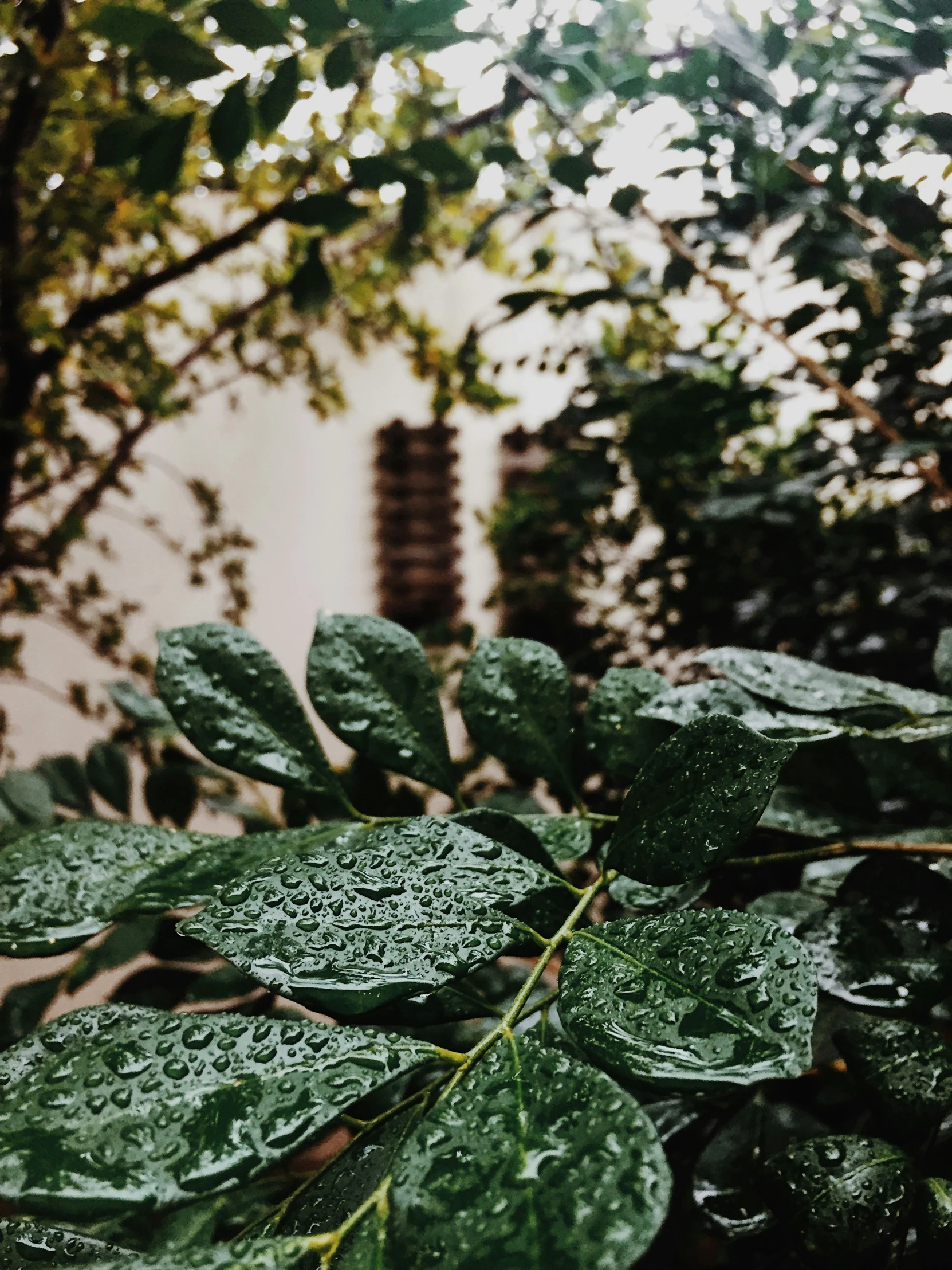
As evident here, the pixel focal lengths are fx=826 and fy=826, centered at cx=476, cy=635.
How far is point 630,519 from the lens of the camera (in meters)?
1.29

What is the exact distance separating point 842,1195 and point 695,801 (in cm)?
13

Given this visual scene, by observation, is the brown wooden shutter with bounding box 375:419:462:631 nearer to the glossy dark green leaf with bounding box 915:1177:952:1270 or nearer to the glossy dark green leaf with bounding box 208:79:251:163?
the glossy dark green leaf with bounding box 208:79:251:163

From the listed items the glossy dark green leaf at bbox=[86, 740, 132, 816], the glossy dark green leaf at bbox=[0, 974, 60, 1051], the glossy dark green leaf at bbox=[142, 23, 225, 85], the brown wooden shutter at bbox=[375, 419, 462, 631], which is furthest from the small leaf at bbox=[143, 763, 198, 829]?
the brown wooden shutter at bbox=[375, 419, 462, 631]

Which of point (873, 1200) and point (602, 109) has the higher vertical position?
point (602, 109)

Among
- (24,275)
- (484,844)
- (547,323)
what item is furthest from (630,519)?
(547,323)

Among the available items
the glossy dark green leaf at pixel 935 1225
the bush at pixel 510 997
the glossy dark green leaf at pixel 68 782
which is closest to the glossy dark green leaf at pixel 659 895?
the bush at pixel 510 997

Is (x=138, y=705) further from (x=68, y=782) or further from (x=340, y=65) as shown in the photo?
(x=340, y=65)

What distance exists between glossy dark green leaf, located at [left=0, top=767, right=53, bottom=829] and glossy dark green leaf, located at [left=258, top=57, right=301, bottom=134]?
0.51 meters

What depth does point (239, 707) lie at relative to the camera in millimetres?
317

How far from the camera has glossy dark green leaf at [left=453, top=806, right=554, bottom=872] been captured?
0.88ft

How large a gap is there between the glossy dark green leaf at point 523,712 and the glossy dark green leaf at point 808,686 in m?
0.06

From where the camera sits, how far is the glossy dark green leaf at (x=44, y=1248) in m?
0.22

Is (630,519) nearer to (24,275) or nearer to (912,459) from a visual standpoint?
(912,459)

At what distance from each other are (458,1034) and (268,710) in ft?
0.71
